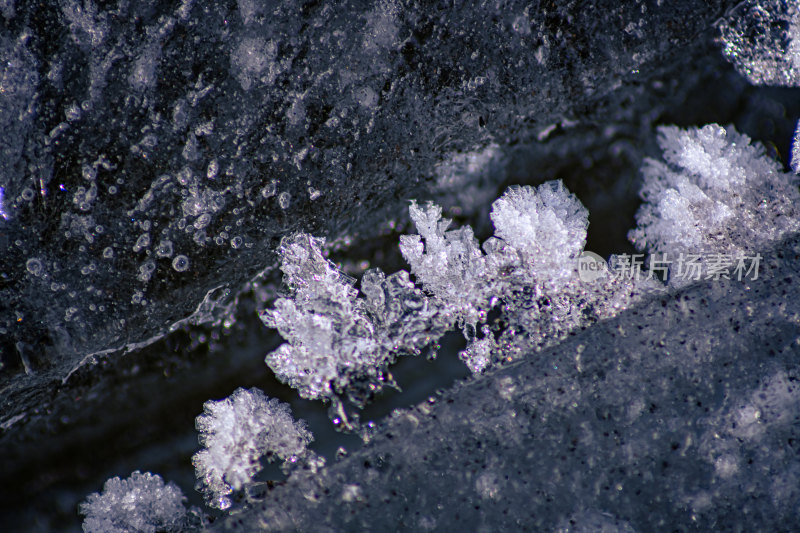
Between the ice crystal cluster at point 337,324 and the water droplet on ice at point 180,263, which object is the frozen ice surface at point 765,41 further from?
the water droplet on ice at point 180,263

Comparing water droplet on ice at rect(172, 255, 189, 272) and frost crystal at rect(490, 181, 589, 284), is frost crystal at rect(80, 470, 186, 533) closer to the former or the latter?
water droplet on ice at rect(172, 255, 189, 272)

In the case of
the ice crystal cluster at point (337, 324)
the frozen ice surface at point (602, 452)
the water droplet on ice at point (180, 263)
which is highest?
the water droplet on ice at point (180, 263)

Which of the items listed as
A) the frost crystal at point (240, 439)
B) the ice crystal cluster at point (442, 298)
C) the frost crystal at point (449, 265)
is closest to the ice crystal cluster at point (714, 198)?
the ice crystal cluster at point (442, 298)

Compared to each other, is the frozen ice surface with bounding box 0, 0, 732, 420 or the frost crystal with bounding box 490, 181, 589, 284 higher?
the frozen ice surface with bounding box 0, 0, 732, 420

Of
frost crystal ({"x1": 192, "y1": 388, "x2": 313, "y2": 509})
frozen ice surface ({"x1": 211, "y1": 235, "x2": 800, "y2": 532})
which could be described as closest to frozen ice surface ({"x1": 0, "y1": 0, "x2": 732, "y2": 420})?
frost crystal ({"x1": 192, "y1": 388, "x2": 313, "y2": 509})

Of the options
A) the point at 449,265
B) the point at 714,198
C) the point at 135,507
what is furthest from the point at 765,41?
the point at 135,507

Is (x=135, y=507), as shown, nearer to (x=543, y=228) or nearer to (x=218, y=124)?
(x=218, y=124)
